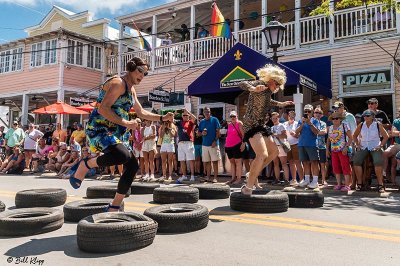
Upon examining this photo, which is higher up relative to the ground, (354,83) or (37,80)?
(37,80)

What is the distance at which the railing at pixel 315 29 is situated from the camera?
1380 cm

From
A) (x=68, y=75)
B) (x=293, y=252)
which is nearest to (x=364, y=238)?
(x=293, y=252)

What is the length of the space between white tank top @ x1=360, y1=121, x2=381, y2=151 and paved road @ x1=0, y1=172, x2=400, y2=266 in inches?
111

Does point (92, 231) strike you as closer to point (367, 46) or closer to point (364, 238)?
point (364, 238)

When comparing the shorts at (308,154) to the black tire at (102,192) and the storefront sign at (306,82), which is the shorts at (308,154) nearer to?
the storefront sign at (306,82)

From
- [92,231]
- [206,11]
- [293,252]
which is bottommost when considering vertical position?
[293,252]

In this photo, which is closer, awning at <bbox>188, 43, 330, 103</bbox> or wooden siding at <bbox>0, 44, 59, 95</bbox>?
awning at <bbox>188, 43, 330, 103</bbox>

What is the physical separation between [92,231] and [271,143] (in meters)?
3.24

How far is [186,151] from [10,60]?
1818 centimetres

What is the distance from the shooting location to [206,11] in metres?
19.1

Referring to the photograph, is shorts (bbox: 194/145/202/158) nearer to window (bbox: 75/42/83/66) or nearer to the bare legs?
the bare legs

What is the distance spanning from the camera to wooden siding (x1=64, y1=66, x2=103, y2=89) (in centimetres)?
2023

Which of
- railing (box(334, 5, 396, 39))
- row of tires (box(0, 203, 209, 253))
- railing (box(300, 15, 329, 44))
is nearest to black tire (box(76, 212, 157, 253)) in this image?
row of tires (box(0, 203, 209, 253))

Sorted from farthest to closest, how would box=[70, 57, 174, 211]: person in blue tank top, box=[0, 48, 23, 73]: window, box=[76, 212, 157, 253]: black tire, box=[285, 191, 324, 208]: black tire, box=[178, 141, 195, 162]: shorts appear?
1. box=[0, 48, 23, 73]: window
2. box=[178, 141, 195, 162]: shorts
3. box=[285, 191, 324, 208]: black tire
4. box=[70, 57, 174, 211]: person in blue tank top
5. box=[76, 212, 157, 253]: black tire
